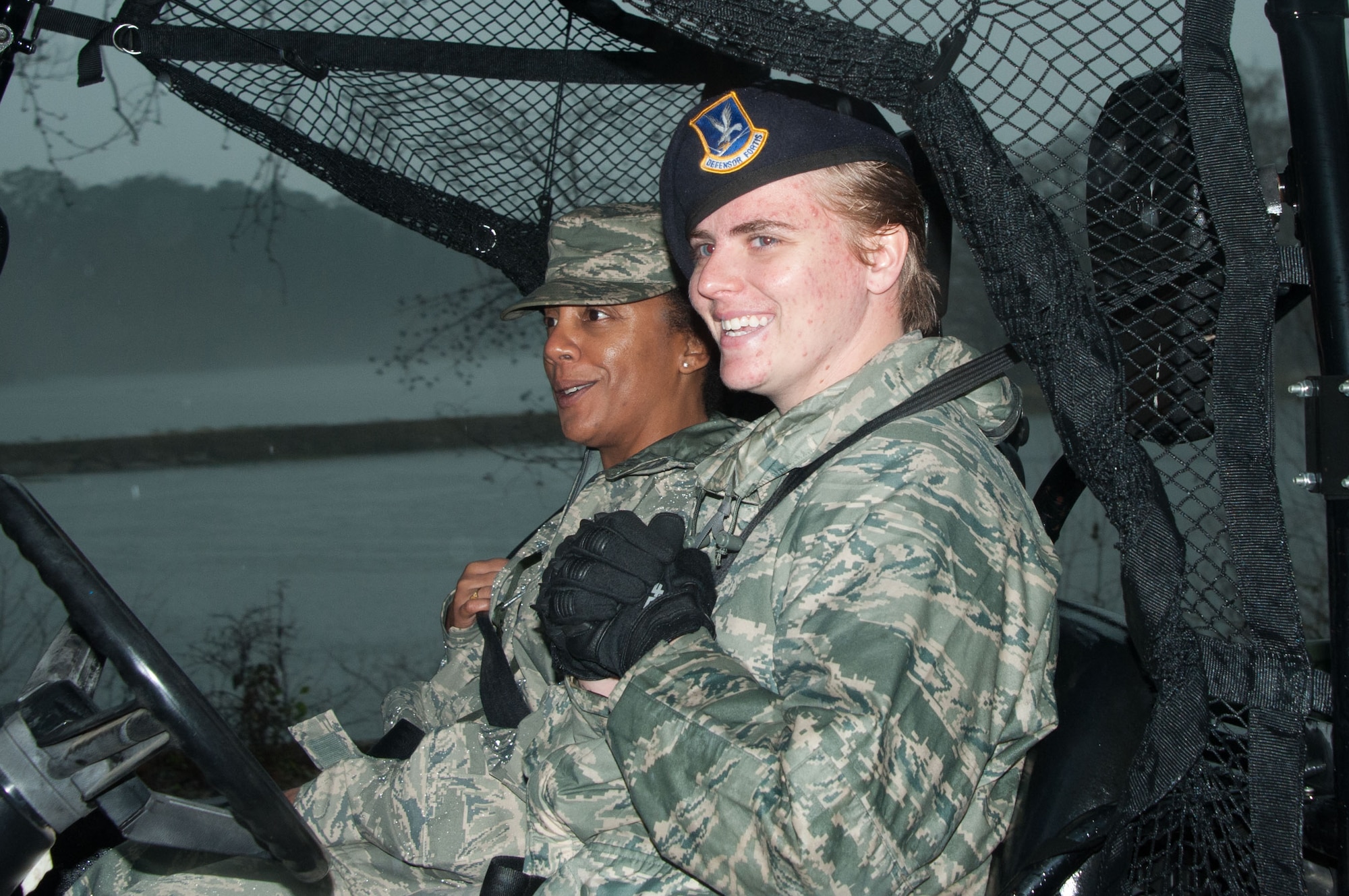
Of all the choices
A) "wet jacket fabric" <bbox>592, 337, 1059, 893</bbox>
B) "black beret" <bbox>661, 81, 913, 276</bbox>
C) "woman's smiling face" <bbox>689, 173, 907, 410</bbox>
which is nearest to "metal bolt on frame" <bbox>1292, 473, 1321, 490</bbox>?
"wet jacket fabric" <bbox>592, 337, 1059, 893</bbox>

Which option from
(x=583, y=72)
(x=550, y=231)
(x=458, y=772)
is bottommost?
(x=458, y=772)

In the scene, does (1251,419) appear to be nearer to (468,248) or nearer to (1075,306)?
(1075,306)

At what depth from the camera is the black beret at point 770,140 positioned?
5.22ft

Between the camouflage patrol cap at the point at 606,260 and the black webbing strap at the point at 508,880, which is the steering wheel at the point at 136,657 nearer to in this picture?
the black webbing strap at the point at 508,880

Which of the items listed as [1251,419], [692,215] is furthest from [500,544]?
[1251,419]

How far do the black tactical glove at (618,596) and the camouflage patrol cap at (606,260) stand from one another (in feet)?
3.63

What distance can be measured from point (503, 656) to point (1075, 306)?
4.33 ft

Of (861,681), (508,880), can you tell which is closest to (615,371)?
(508,880)

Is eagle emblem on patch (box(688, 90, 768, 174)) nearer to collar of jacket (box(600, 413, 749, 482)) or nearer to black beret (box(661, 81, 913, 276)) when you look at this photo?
black beret (box(661, 81, 913, 276))

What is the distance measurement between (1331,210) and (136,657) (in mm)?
1570

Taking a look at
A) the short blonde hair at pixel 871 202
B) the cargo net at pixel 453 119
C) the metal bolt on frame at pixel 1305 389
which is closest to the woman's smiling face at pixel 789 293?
the short blonde hair at pixel 871 202

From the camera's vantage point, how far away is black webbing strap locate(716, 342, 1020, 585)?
4.88ft

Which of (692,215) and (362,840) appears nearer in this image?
(692,215)

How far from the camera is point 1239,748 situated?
1.50 meters
